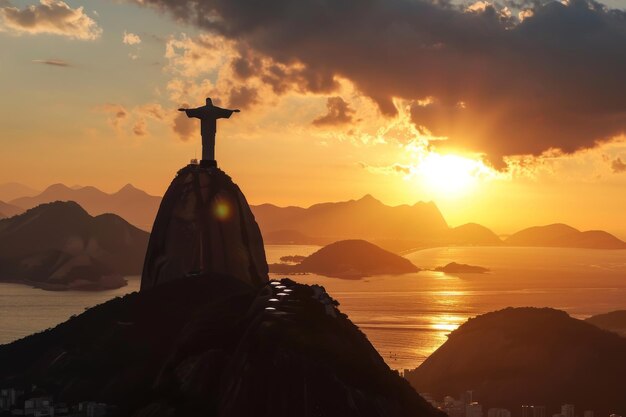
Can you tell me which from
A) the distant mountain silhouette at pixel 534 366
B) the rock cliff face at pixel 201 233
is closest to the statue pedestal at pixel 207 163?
the rock cliff face at pixel 201 233

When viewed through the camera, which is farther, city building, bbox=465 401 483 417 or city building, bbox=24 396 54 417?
city building, bbox=465 401 483 417

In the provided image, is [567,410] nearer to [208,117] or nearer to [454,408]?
[454,408]

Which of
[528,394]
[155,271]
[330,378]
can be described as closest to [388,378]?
[330,378]

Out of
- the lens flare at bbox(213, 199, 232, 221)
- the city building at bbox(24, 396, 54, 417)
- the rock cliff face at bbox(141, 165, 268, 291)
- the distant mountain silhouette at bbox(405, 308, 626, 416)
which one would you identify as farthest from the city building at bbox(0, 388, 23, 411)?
the distant mountain silhouette at bbox(405, 308, 626, 416)

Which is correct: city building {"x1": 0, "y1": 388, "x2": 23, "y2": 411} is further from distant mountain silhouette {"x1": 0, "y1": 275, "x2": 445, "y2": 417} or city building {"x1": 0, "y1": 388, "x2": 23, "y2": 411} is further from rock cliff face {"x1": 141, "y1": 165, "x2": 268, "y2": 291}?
rock cliff face {"x1": 141, "y1": 165, "x2": 268, "y2": 291}

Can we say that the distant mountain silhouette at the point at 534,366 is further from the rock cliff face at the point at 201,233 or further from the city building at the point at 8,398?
the city building at the point at 8,398
